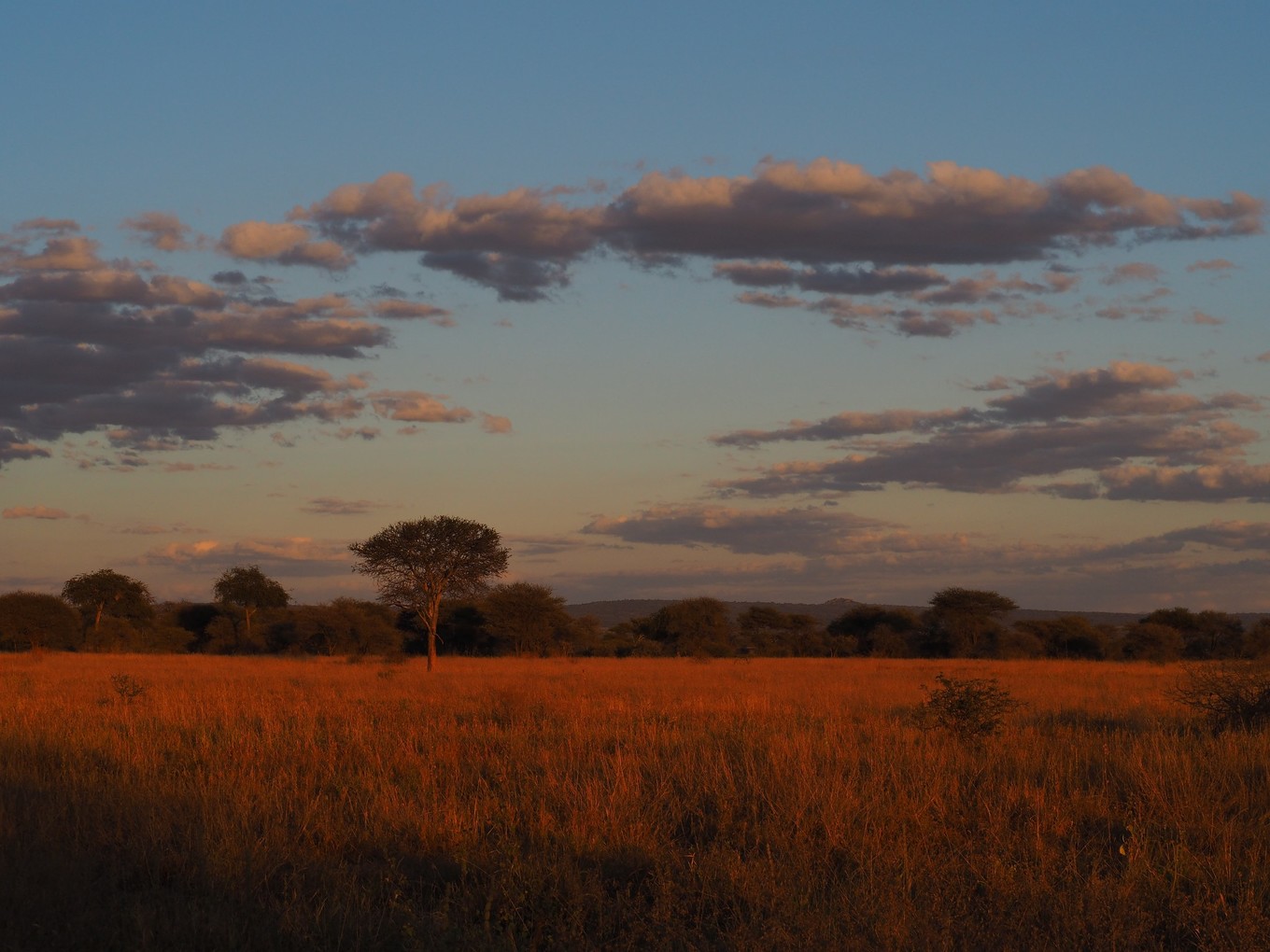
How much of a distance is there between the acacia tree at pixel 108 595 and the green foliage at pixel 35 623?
2.03m

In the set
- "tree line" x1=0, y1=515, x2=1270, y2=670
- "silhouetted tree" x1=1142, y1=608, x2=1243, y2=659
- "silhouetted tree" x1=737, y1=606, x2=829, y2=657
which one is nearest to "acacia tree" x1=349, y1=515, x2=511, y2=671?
"tree line" x1=0, y1=515, x2=1270, y2=670

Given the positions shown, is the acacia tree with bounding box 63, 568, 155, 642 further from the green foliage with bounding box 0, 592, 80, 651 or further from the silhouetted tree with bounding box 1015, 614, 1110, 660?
the silhouetted tree with bounding box 1015, 614, 1110, 660

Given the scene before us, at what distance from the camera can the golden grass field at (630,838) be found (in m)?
5.71

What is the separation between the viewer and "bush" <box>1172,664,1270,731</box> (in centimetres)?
1342

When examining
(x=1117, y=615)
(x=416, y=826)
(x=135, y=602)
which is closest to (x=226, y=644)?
(x=135, y=602)

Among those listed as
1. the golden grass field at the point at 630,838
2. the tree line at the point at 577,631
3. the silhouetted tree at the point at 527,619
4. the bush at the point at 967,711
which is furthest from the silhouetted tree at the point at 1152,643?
the golden grass field at the point at 630,838

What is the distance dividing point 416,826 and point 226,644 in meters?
59.5

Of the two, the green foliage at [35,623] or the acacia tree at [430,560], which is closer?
the acacia tree at [430,560]

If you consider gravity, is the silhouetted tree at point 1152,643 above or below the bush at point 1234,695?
below

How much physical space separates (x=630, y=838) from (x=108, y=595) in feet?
209

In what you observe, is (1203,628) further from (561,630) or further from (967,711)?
(967,711)

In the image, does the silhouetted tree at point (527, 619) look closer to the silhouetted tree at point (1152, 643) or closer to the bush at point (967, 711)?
the silhouetted tree at point (1152, 643)

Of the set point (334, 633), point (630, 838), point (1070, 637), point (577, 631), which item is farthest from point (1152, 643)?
point (630, 838)

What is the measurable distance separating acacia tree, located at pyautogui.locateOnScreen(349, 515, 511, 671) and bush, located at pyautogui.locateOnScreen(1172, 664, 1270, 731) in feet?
110
